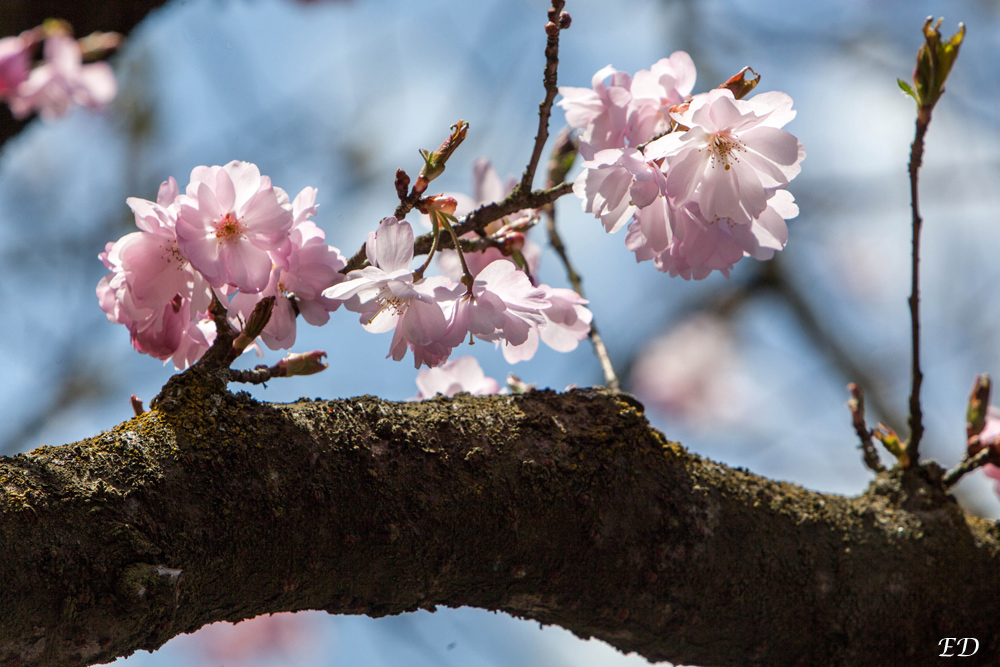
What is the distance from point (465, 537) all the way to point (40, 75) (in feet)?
6.37

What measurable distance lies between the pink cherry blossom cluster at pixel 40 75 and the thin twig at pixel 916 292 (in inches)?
74.1

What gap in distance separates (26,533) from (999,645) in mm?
1281

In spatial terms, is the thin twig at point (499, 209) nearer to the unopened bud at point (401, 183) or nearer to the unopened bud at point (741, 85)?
the unopened bud at point (401, 183)

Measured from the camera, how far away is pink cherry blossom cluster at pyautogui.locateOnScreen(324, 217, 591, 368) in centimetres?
77

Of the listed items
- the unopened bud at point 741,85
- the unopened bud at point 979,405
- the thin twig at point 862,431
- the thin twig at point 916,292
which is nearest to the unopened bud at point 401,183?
the unopened bud at point 741,85

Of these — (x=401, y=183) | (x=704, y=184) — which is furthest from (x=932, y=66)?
(x=401, y=183)

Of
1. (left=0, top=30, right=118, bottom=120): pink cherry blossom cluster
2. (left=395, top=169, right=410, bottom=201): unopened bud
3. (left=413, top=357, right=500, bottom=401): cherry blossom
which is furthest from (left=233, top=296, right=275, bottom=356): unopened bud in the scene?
(left=0, top=30, right=118, bottom=120): pink cherry blossom cluster

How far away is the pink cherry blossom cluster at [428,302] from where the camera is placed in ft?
2.52

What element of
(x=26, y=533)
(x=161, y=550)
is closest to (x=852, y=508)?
(x=161, y=550)

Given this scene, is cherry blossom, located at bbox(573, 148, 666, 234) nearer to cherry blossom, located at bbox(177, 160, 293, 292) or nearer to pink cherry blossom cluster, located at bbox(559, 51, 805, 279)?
pink cherry blossom cluster, located at bbox(559, 51, 805, 279)

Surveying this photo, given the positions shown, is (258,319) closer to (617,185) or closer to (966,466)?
(617,185)

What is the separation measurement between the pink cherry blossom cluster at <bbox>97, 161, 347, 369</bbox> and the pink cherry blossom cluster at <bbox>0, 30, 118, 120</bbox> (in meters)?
1.36

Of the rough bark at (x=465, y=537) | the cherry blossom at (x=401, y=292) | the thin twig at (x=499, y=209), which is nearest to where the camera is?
the rough bark at (x=465, y=537)

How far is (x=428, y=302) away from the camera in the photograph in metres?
0.78
